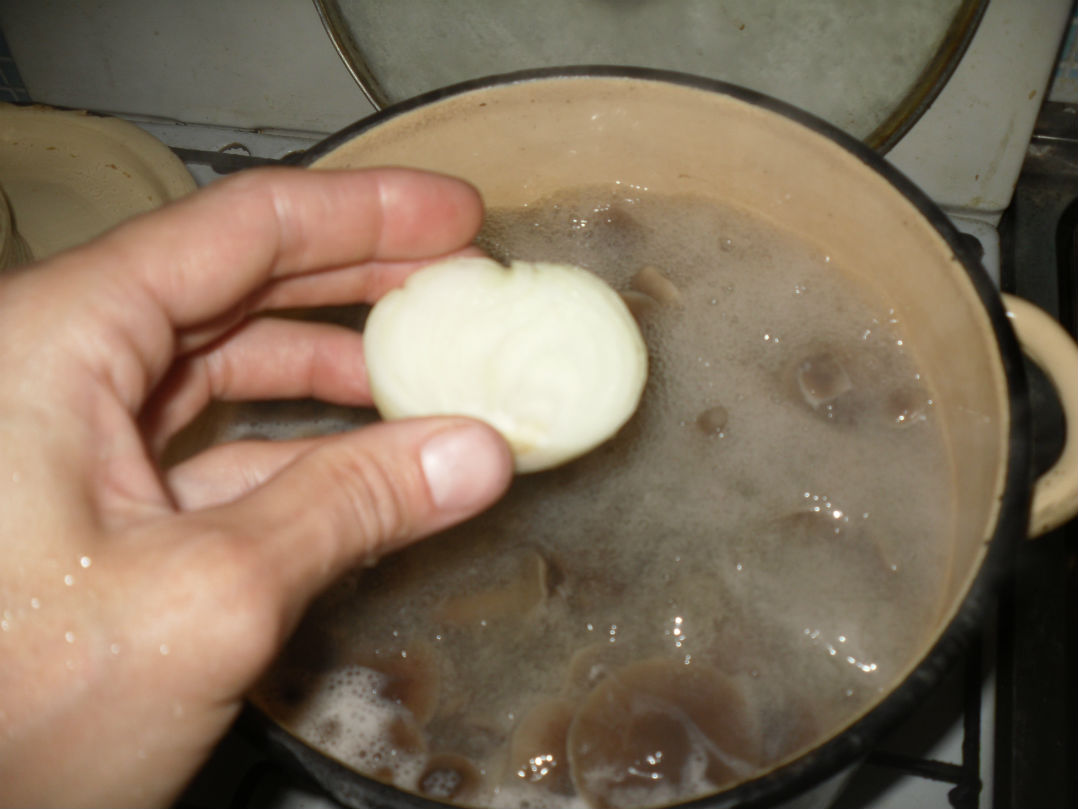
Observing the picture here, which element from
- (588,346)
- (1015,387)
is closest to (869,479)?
(1015,387)

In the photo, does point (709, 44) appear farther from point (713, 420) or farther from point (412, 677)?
point (412, 677)

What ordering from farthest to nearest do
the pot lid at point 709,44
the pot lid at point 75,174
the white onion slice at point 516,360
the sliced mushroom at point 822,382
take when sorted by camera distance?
the pot lid at point 75,174, the pot lid at point 709,44, the sliced mushroom at point 822,382, the white onion slice at point 516,360

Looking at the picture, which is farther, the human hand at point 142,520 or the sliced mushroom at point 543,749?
the sliced mushroom at point 543,749

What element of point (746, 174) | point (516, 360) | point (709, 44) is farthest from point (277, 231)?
point (709, 44)

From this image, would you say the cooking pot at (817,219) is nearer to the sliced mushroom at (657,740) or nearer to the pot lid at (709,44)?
the sliced mushroom at (657,740)

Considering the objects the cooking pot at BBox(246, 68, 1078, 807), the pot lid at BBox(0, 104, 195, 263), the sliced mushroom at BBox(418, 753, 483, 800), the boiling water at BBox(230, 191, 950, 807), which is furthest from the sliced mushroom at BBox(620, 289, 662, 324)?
the pot lid at BBox(0, 104, 195, 263)

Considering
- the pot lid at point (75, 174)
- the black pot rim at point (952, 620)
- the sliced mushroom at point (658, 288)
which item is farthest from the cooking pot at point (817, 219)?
the pot lid at point (75, 174)
